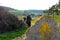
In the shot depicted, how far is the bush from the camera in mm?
17969

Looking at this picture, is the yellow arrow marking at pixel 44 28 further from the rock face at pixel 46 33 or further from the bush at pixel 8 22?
the bush at pixel 8 22

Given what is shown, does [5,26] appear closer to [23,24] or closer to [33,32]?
→ [23,24]

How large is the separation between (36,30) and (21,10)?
750 inches

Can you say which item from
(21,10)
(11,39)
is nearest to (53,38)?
(11,39)

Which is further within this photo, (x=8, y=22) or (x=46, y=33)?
(x=8, y=22)

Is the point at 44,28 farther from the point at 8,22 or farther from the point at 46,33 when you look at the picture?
the point at 8,22

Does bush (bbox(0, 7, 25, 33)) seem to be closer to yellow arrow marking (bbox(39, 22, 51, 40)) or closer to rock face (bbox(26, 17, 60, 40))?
rock face (bbox(26, 17, 60, 40))

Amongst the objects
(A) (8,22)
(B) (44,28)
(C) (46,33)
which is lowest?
(A) (8,22)

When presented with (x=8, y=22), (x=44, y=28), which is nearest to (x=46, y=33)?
(x=44, y=28)

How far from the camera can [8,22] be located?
18766mm

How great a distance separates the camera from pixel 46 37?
600 cm

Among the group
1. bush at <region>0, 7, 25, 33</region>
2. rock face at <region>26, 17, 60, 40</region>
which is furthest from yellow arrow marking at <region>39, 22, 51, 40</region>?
bush at <region>0, 7, 25, 33</region>

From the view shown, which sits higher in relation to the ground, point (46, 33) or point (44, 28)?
point (44, 28)

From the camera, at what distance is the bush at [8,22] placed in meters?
18.0
